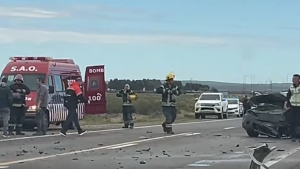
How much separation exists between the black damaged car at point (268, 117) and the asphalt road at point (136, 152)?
678 mm

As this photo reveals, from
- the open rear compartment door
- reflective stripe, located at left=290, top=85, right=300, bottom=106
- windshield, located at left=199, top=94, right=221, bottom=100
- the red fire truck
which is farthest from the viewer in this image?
windshield, located at left=199, top=94, right=221, bottom=100

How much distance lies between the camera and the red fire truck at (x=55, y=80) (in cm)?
2550

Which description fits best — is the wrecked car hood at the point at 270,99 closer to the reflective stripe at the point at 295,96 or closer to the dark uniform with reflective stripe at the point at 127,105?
the reflective stripe at the point at 295,96

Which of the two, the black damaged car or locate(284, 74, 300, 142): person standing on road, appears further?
the black damaged car

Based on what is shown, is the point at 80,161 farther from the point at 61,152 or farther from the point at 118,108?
the point at 118,108

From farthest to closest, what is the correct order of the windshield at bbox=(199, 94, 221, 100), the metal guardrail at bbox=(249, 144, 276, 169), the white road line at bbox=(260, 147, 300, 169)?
the windshield at bbox=(199, 94, 221, 100) < the white road line at bbox=(260, 147, 300, 169) < the metal guardrail at bbox=(249, 144, 276, 169)

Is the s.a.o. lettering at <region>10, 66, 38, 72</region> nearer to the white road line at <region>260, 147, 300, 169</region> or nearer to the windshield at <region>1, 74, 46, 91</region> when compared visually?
the windshield at <region>1, 74, 46, 91</region>

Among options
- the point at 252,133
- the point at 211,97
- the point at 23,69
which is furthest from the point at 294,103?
the point at 211,97

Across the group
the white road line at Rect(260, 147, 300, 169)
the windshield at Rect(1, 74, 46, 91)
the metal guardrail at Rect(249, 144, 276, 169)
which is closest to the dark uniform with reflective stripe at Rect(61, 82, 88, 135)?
the windshield at Rect(1, 74, 46, 91)

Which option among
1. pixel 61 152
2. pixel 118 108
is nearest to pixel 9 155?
pixel 61 152

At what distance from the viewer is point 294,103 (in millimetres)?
20766

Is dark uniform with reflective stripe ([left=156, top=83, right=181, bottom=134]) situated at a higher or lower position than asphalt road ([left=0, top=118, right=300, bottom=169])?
higher

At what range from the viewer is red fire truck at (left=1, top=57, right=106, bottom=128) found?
25497mm

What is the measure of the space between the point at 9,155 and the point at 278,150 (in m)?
6.66
